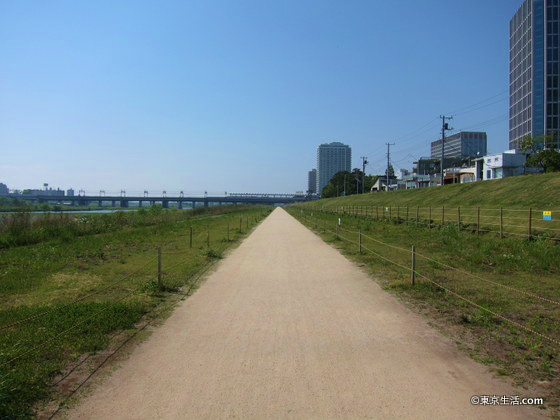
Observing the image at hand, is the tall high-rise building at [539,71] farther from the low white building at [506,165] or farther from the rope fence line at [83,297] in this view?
the rope fence line at [83,297]

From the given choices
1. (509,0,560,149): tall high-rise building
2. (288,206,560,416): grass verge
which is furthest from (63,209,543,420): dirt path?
(509,0,560,149): tall high-rise building

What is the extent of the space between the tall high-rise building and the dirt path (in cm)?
10995

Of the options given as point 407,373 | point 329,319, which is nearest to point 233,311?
point 329,319

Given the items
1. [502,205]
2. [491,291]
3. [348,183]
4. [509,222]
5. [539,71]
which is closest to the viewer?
[491,291]

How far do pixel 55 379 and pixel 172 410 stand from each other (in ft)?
5.66

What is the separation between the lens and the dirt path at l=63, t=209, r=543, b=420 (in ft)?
13.0

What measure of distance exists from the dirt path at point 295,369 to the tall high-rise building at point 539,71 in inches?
4329

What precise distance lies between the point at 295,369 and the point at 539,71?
406 ft

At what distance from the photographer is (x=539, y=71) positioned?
102438 mm

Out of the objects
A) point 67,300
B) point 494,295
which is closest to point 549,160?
point 494,295

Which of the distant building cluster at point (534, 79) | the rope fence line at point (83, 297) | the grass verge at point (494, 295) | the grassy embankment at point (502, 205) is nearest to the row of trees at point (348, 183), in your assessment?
the distant building cluster at point (534, 79)

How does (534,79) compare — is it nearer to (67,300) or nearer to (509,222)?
(509,222)

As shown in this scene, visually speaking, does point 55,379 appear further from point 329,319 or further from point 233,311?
point 329,319

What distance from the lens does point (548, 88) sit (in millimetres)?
100250
